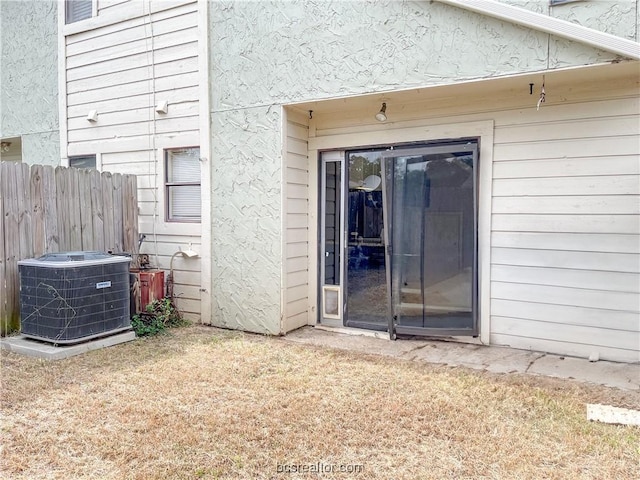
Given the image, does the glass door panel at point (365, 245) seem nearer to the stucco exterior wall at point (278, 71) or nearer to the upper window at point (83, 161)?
the stucco exterior wall at point (278, 71)

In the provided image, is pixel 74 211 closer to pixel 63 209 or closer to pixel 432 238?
pixel 63 209

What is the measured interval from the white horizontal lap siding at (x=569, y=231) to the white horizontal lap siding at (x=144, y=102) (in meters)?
3.82

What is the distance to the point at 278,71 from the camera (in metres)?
5.61

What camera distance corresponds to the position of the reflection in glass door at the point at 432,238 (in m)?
5.27

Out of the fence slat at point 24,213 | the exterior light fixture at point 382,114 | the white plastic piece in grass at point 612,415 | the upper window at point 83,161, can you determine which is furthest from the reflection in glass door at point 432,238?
the upper window at point 83,161

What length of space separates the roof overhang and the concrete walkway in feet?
8.82

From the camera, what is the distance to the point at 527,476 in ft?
8.70

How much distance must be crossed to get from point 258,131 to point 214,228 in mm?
1356

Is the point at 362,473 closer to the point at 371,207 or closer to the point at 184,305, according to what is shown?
the point at 371,207

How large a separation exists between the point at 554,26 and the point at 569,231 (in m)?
1.95

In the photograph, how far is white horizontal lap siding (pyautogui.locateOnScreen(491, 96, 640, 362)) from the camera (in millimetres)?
4566

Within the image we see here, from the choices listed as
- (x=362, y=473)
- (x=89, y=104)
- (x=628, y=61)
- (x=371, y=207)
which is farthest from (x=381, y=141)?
(x=89, y=104)

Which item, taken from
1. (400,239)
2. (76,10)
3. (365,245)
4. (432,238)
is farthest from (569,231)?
(76,10)

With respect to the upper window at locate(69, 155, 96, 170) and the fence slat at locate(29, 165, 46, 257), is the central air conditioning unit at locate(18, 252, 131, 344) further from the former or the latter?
the upper window at locate(69, 155, 96, 170)
